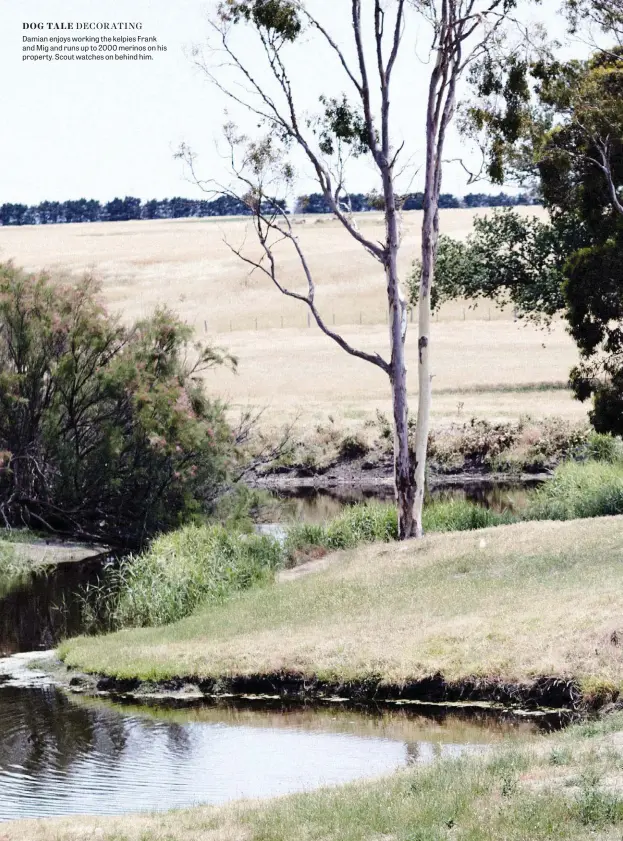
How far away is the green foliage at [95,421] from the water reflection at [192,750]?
14.1 m

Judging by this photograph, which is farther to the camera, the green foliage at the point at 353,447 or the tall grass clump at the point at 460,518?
the green foliage at the point at 353,447

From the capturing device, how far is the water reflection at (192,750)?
→ 36.3ft

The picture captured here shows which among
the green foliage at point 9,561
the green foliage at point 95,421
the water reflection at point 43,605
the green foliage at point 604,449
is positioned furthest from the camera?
the green foliage at point 604,449

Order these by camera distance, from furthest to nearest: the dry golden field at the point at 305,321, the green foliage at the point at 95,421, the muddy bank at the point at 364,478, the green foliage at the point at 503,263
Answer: the dry golden field at the point at 305,321
the green foliage at the point at 503,263
the muddy bank at the point at 364,478
the green foliage at the point at 95,421

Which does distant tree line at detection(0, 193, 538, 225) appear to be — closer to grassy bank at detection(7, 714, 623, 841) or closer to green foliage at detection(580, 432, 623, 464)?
green foliage at detection(580, 432, 623, 464)

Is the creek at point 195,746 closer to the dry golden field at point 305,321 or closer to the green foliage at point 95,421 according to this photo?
the green foliage at point 95,421

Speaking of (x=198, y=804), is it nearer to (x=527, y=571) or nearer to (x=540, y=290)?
(x=527, y=571)

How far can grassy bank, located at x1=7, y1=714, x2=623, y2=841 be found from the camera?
7328 millimetres

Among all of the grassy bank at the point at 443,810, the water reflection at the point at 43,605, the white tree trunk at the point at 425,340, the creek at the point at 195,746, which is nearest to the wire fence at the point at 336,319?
the water reflection at the point at 43,605

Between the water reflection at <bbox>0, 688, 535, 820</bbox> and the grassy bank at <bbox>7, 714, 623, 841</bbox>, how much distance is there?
1773 millimetres

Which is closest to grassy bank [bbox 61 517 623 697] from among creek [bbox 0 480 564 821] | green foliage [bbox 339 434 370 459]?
creek [bbox 0 480 564 821]

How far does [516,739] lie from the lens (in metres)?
11.7

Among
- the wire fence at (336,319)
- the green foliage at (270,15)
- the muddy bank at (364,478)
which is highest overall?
the green foliage at (270,15)

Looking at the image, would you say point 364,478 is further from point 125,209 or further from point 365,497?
point 125,209
